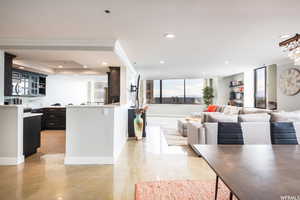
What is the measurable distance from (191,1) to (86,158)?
308 cm

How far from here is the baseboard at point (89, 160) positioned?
3.46 metres

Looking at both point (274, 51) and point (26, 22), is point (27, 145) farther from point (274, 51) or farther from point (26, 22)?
point (274, 51)

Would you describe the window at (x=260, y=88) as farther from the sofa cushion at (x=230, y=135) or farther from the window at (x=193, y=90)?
the sofa cushion at (x=230, y=135)

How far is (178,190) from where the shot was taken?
7.86ft

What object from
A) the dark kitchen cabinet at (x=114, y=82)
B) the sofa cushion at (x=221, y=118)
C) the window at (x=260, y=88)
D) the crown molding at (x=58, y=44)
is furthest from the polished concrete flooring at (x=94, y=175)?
the window at (x=260, y=88)

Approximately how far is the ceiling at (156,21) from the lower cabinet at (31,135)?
1.68 m

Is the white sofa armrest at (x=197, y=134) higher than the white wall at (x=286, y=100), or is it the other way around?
the white wall at (x=286, y=100)

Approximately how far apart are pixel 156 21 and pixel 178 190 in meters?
2.35

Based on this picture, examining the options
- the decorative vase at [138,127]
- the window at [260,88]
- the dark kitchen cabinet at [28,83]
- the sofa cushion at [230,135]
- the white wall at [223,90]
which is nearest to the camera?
the sofa cushion at [230,135]

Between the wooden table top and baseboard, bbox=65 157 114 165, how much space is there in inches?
85.4

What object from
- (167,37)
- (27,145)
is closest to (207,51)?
(167,37)

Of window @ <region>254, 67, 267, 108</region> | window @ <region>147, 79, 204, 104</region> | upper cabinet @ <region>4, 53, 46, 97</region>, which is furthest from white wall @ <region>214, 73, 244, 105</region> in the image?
upper cabinet @ <region>4, 53, 46, 97</region>

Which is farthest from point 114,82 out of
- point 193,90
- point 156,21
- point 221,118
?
point 193,90

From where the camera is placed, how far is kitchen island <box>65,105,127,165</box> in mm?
3498
